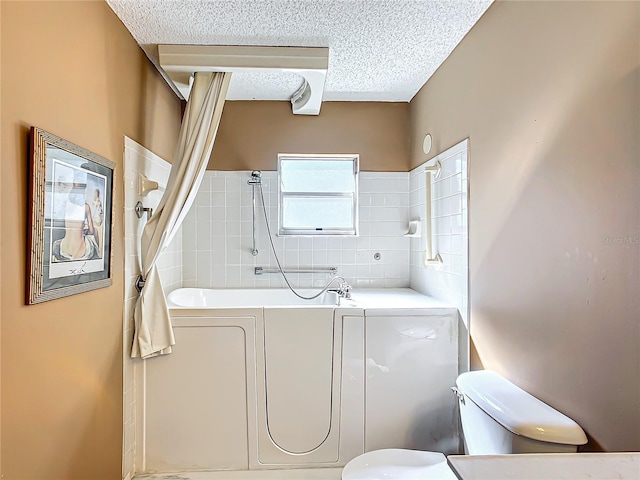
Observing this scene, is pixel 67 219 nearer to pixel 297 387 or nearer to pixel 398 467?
pixel 297 387

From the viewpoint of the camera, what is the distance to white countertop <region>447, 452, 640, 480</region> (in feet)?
2.26

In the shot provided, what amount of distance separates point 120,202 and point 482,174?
71.4 inches

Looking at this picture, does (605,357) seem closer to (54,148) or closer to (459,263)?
(459,263)

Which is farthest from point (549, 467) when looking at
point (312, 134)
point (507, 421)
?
point (312, 134)

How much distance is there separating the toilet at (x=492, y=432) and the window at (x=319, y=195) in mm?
1712

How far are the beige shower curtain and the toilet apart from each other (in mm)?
1198

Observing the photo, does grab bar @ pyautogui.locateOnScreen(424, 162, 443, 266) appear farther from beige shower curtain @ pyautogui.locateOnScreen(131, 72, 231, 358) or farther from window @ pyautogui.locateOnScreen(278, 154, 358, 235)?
beige shower curtain @ pyautogui.locateOnScreen(131, 72, 231, 358)

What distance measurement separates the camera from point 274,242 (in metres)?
3.01

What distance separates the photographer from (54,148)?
1.27 m

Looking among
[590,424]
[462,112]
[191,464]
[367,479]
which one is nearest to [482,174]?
[462,112]

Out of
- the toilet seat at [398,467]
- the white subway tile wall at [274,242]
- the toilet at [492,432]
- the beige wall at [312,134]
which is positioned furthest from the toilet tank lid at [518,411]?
the beige wall at [312,134]

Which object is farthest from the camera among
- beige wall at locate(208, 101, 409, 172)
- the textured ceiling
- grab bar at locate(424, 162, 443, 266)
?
beige wall at locate(208, 101, 409, 172)

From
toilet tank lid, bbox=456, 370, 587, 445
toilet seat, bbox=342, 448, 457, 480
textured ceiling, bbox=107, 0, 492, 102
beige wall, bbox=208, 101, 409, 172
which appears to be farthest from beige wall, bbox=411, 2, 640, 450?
beige wall, bbox=208, 101, 409, 172

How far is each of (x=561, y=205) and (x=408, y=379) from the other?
1281 millimetres
